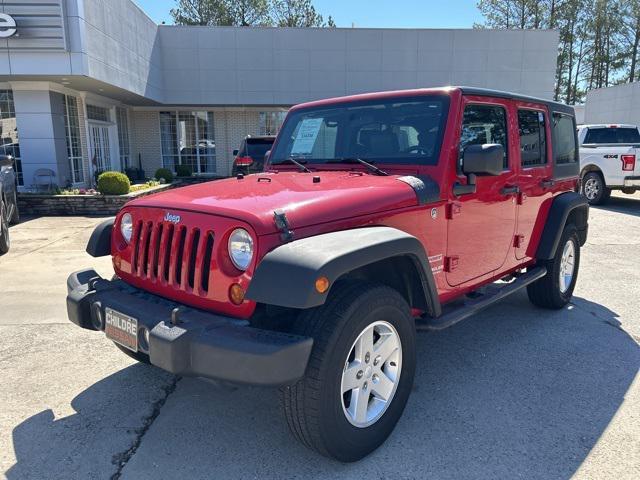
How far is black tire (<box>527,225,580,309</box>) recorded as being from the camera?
4852 millimetres

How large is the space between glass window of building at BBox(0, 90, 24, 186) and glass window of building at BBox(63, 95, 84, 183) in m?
1.32

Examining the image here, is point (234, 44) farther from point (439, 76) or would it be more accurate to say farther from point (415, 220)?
point (415, 220)

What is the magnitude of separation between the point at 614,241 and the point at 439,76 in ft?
44.1

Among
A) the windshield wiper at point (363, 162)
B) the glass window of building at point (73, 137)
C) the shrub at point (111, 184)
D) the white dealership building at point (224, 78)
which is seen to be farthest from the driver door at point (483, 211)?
the glass window of building at point (73, 137)

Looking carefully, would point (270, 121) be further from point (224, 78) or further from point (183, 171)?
point (183, 171)

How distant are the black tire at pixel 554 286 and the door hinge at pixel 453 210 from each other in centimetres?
190

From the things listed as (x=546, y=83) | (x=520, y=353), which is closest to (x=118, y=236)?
(x=520, y=353)

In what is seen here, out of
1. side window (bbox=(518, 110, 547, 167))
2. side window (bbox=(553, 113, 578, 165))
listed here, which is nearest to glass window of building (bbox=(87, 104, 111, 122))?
side window (bbox=(553, 113, 578, 165))

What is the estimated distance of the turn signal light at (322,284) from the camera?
7.22 ft

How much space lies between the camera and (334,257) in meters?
2.28

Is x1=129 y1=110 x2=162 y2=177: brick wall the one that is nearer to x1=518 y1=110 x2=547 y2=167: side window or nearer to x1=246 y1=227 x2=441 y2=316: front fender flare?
x1=518 y1=110 x2=547 y2=167: side window

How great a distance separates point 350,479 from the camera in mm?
2543

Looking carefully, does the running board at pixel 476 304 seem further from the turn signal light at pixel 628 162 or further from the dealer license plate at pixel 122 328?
the turn signal light at pixel 628 162

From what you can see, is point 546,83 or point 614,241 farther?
point 546,83
